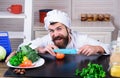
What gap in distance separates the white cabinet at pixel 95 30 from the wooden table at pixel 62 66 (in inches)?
44.1

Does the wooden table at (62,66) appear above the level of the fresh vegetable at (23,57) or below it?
below

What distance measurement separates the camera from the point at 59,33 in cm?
221

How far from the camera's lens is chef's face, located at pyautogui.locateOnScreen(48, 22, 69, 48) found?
218 centimetres

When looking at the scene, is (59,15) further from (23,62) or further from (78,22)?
(78,22)

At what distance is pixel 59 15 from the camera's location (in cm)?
220

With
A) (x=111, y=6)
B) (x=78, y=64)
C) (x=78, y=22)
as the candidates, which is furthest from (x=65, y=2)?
(x=78, y=64)

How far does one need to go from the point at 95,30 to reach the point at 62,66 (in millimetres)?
1388

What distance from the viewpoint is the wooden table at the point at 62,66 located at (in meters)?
1.51

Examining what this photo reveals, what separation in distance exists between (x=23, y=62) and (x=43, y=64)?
0.12m

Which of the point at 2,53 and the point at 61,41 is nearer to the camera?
the point at 2,53

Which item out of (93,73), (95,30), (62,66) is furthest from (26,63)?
(95,30)

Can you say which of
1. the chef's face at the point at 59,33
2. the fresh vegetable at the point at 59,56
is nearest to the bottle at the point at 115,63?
the fresh vegetable at the point at 59,56

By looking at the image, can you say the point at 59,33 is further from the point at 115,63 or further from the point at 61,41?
the point at 115,63

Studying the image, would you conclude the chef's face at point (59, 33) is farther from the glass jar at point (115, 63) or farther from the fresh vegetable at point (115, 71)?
the fresh vegetable at point (115, 71)
